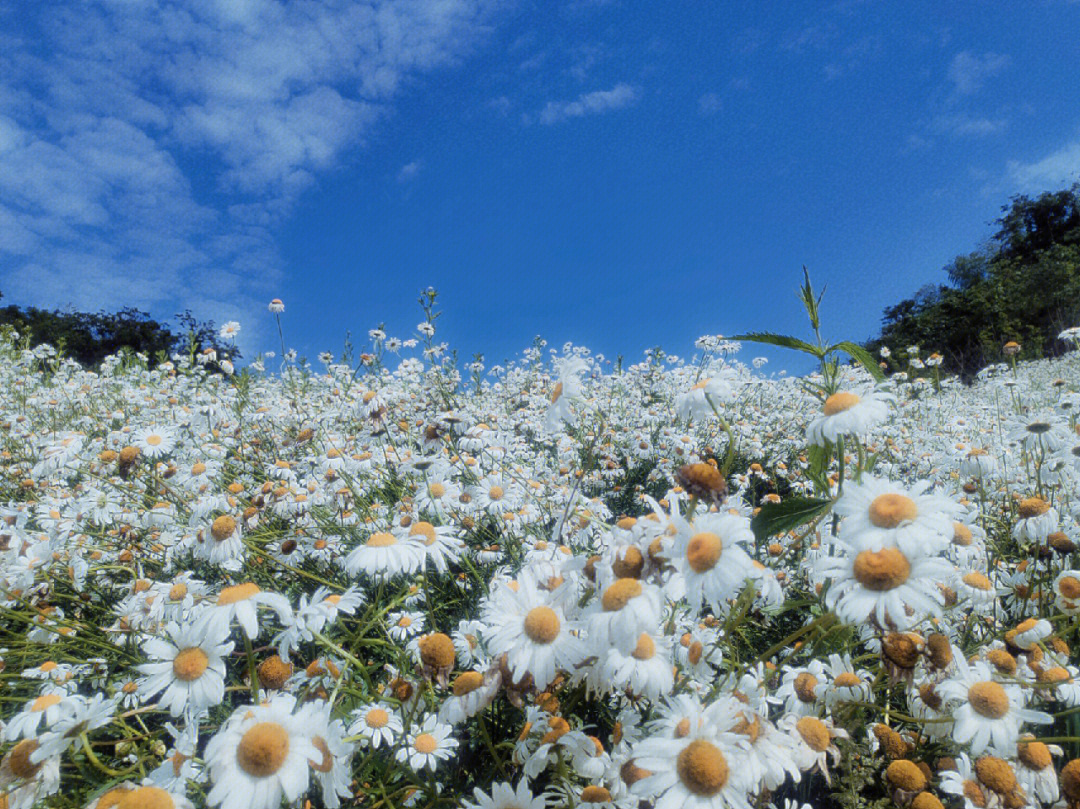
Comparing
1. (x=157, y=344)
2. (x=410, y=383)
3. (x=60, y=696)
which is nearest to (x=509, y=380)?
(x=410, y=383)

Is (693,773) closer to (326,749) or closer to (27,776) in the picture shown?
(326,749)

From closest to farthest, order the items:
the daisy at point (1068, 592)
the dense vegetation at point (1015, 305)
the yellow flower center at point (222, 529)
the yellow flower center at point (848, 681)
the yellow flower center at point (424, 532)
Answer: the yellow flower center at point (848, 681)
the daisy at point (1068, 592)
the yellow flower center at point (424, 532)
the yellow flower center at point (222, 529)
the dense vegetation at point (1015, 305)

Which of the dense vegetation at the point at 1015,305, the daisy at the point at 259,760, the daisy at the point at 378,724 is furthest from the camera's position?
the dense vegetation at the point at 1015,305

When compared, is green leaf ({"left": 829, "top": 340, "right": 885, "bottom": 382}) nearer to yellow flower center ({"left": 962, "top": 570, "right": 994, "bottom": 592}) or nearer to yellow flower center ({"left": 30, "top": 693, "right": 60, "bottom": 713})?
yellow flower center ({"left": 962, "top": 570, "right": 994, "bottom": 592})

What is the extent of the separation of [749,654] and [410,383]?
5.02m

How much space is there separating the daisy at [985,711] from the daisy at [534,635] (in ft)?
3.65

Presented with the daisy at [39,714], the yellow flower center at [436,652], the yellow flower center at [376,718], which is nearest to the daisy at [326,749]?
the yellow flower center at [436,652]

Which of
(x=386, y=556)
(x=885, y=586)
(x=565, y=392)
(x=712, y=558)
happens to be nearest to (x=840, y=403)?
(x=885, y=586)

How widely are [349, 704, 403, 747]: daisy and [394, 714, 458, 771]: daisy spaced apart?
4.4 inches

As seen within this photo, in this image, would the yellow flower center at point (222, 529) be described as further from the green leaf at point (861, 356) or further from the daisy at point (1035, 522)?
the daisy at point (1035, 522)

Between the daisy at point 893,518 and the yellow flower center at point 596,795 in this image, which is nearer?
the daisy at point 893,518

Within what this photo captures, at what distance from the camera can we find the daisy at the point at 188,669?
4.58 feet

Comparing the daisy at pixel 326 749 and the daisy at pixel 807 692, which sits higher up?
the daisy at pixel 326 749

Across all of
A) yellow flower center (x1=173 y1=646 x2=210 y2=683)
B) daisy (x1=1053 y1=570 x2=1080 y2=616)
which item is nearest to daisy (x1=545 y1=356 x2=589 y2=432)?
yellow flower center (x1=173 y1=646 x2=210 y2=683)
